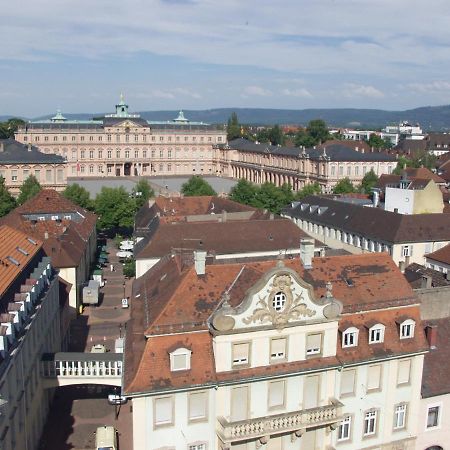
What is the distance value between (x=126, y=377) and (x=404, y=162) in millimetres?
128396

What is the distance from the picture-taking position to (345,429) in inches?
1238

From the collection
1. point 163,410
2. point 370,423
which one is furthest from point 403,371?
point 163,410

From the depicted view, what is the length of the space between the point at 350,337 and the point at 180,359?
9.19 meters

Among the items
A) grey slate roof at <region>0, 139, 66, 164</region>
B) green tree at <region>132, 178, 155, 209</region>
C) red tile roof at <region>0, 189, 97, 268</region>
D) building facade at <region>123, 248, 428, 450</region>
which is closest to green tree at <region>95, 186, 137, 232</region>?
green tree at <region>132, 178, 155, 209</region>

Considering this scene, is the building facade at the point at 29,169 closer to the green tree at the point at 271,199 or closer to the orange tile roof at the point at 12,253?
the green tree at the point at 271,199

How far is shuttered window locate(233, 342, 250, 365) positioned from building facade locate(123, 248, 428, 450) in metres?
0.05

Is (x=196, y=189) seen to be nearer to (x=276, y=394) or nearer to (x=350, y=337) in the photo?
(x=350, y=337)

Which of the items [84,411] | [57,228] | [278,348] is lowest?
[84,411]

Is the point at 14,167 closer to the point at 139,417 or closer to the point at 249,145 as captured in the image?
the point at 249,145

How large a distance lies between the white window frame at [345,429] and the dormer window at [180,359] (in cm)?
930

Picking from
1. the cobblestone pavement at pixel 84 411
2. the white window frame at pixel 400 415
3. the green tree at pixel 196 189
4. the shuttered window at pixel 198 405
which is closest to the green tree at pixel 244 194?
the green tree at pixel 196 189

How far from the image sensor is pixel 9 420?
28547 millimetres

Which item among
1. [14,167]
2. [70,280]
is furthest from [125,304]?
[14,167]

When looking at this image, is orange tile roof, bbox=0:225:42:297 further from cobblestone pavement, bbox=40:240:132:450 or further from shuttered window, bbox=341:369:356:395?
shuttered window, bbox=341:369:356:395
